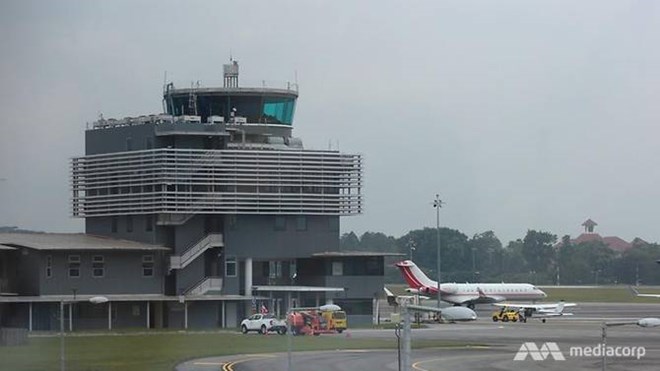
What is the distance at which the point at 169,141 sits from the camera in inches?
5148

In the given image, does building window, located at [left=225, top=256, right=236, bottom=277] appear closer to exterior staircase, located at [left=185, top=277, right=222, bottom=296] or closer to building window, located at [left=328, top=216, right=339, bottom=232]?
exterior staircase, located at [left=185, top=277, right=222, bottom=296]

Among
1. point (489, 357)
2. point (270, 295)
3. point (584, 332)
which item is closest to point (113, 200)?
point (270, 295)

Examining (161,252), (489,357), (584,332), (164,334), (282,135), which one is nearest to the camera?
(489,357)

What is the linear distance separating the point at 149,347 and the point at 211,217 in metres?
40.0

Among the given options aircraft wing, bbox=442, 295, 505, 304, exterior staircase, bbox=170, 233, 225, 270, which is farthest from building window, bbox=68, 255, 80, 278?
aircraft wing, bbox=442, 295, 505, 304

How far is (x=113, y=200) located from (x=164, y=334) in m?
28.0

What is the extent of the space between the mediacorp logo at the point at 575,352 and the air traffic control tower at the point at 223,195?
120ft

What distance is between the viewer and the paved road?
7800cm

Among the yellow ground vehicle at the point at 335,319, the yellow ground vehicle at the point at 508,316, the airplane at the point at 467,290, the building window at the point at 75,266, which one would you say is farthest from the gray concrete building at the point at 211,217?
the airplane at the point at 467,290

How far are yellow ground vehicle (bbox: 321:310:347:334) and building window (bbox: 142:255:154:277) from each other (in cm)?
2012

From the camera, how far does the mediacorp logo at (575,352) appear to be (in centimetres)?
8681

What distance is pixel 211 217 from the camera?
131500mm

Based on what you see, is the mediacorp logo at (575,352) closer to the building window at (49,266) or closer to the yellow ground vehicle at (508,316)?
the building window at (49,266)

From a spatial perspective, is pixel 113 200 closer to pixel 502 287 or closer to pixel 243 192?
pixel 243 192
